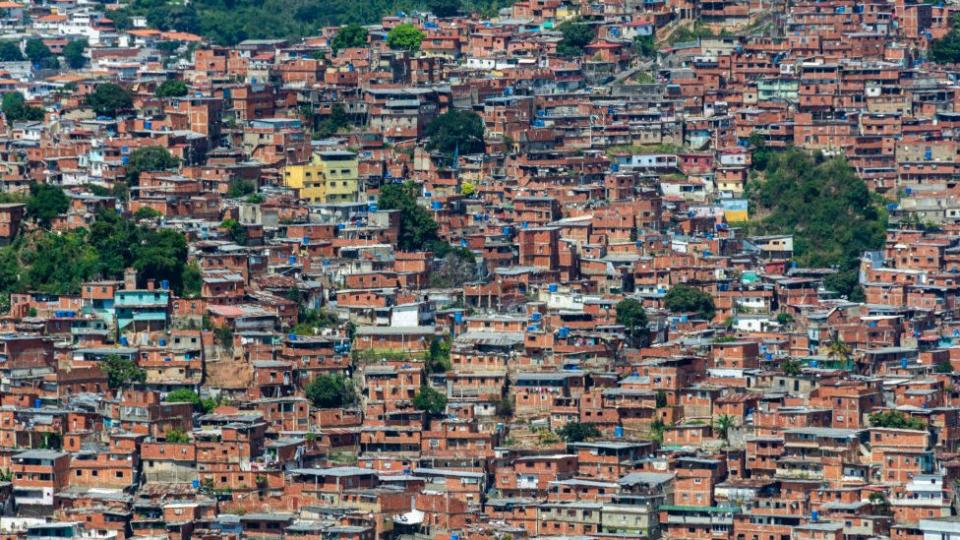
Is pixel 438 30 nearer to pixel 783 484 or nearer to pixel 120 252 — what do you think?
pixel 120 252

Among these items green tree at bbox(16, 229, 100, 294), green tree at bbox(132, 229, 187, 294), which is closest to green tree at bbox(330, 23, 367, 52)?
green tree at bbox(16, 229, 100, 294)

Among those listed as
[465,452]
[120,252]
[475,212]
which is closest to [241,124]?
[475,212]

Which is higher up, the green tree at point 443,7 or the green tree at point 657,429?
the green tree at point 443,7

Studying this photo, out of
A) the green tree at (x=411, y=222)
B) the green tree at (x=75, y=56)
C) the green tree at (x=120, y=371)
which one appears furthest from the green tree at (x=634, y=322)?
the green tree at (x=75, y=56)

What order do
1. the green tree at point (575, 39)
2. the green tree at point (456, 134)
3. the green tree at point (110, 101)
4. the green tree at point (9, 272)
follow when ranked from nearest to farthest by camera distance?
the green tree at point (9, 272)
the green tree at point (456, 134)
the green tree at point (110, 101)
the green tree at point (575, 39)

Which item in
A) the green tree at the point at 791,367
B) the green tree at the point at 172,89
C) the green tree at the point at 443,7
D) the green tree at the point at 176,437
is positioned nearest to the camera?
the green tree at the point at 176,437

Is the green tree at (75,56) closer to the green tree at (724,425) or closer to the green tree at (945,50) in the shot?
the green tree at (945,50)
